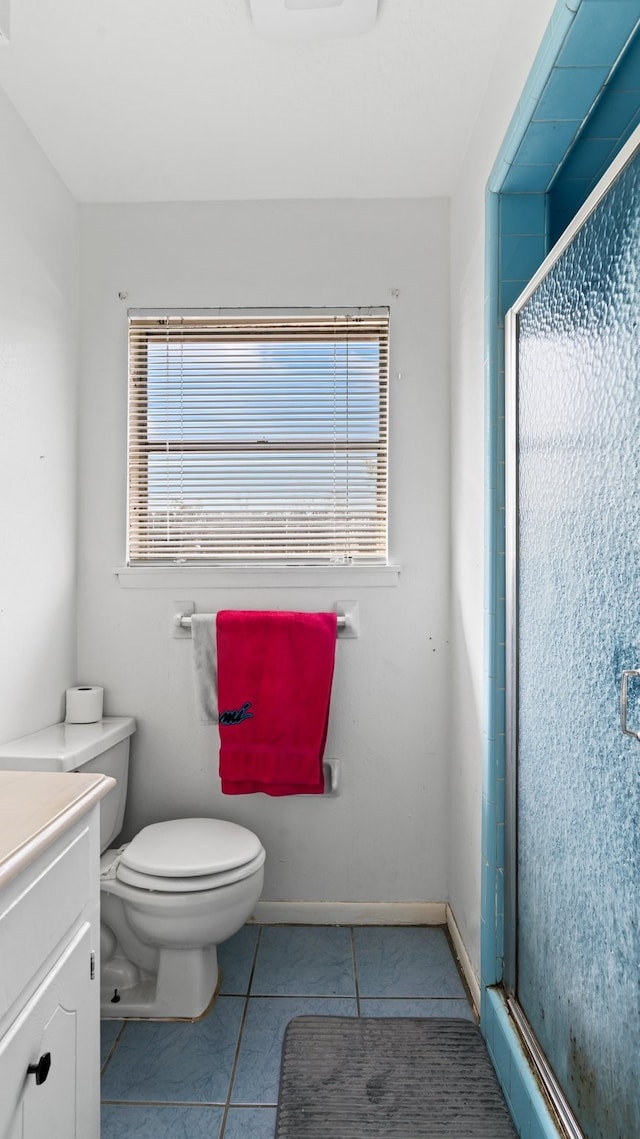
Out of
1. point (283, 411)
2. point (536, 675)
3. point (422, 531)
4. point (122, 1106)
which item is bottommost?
point (122, 1106)

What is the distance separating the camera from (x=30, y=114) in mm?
1796

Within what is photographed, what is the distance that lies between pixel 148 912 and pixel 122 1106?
1.24 feet

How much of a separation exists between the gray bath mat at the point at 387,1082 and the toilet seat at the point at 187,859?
423mm

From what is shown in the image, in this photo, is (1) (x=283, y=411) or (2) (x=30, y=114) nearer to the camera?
(2) (x=30, y=114)

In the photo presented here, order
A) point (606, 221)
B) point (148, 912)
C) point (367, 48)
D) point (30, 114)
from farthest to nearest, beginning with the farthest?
point (30, 114)
point (148, 912)
point (367, 48)
point (606, 221)

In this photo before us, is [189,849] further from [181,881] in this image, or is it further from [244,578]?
[244,578]

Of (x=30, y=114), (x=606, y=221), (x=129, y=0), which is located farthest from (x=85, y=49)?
(x=606, y=221)

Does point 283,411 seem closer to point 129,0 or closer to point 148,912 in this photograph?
point 129,0

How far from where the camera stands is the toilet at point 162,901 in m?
1.67

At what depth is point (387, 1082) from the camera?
151 centimetres

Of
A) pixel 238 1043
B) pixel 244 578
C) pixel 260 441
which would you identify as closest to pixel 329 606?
pixel 244 578

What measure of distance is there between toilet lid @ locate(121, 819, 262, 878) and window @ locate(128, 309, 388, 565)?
819 mm

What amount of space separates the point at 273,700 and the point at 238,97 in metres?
1.64

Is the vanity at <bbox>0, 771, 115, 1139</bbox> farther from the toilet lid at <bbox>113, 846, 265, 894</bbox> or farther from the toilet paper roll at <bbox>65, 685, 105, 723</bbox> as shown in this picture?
the toilet paper roll at <bbox>65, 685, 105, 723</bbox>
